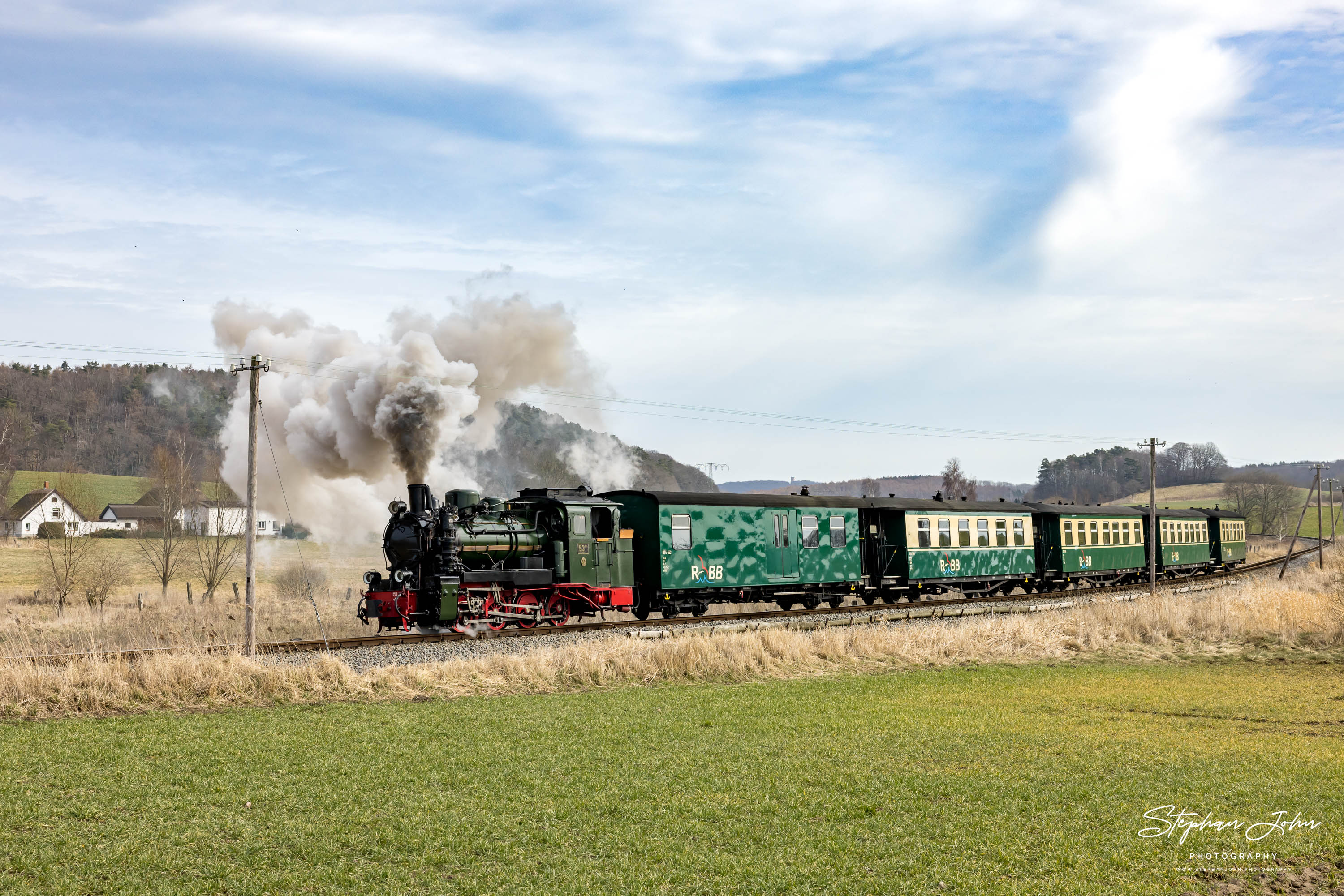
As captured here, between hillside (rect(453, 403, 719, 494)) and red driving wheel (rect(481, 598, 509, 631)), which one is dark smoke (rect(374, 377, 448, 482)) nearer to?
red driving wheel (rect(481, 598, 509, 631))

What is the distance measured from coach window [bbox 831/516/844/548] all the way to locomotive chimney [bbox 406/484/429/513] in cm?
1234

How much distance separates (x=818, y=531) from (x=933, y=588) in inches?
281

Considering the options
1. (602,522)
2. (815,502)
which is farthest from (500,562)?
(815,502)

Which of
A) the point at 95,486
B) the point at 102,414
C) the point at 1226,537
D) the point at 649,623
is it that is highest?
the point at 102,414

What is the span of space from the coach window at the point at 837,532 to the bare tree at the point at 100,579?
2436cm

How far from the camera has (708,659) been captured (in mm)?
18047

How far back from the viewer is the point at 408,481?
37.3 meters

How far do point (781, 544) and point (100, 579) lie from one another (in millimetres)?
26853

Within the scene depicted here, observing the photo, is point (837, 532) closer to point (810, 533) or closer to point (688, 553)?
point (810, 533)

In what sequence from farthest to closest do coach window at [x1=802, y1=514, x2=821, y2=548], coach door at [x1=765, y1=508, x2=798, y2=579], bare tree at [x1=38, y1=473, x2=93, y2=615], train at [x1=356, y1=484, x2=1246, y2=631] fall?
bare tree at [x1=38, y1=473, x2=93, y2=615] → coach window at [x1=802, y1=514, x2=821, y2=548] → coach door at [x1=765, y1=508, x2=798, y2=579] → train at [x1=356, y1=484, x2=1246, y2=631]

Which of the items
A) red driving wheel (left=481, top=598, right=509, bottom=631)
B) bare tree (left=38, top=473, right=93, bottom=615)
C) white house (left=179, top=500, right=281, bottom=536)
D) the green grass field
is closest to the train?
red driving wheel (left=481, top=598, right=509, bottom=631)

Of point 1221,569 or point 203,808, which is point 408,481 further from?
point 1221,569

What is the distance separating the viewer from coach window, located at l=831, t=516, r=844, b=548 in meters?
28.7

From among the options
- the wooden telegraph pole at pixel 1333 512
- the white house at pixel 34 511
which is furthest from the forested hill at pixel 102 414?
the wooden telegraph pole at pixel 1333 512
